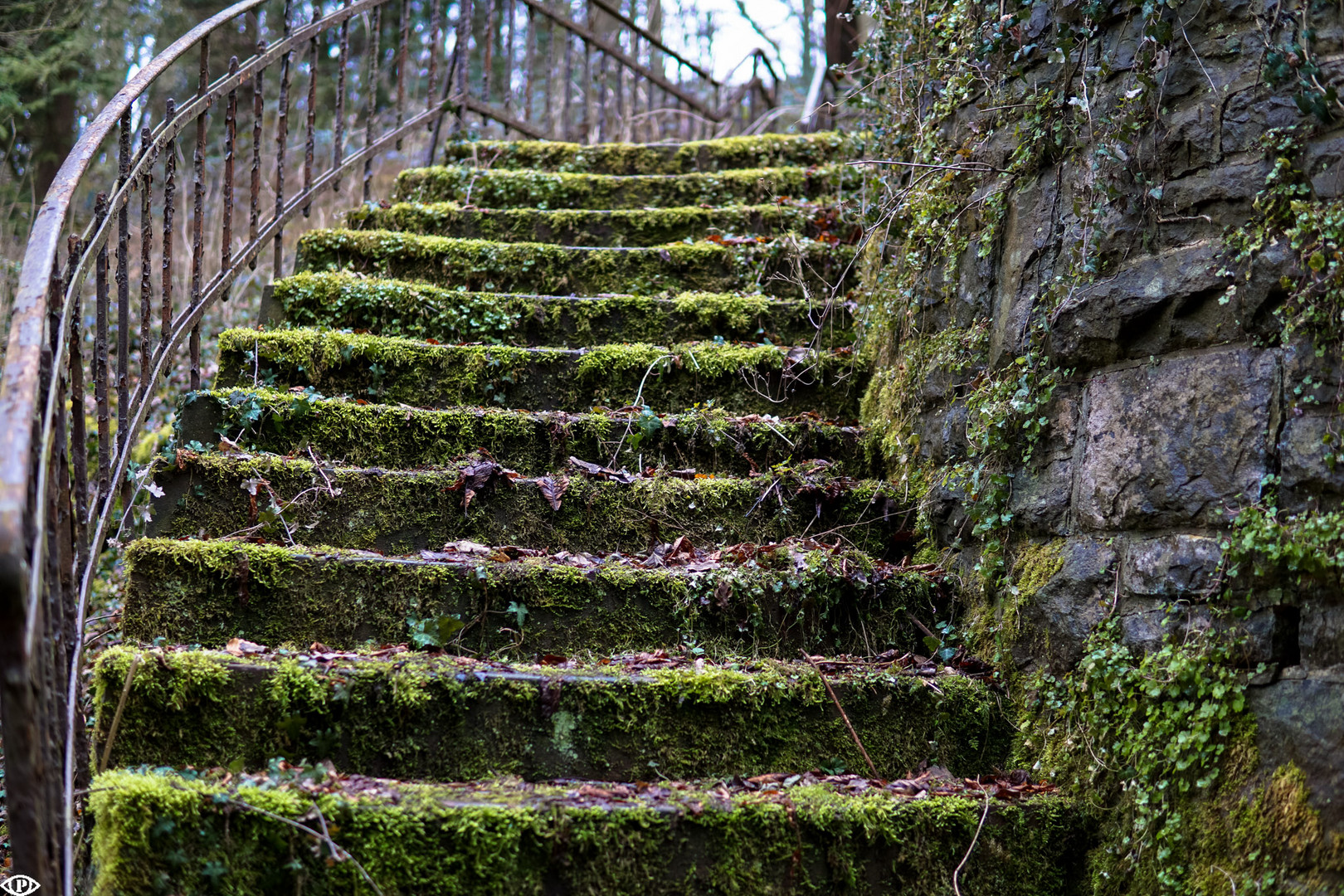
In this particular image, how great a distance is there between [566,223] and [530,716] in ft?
9.61

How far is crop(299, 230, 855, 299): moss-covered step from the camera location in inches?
160

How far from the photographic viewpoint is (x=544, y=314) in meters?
3.81

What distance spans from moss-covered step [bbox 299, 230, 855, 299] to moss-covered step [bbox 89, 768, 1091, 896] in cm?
247

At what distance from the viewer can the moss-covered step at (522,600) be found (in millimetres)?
2393

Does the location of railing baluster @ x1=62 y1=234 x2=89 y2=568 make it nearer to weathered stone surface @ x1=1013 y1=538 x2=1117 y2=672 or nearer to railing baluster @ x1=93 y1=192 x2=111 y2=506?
railing baluster @ x1=93 y1=192 x2=111 y2=506

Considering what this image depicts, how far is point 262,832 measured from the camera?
1815 millimetres

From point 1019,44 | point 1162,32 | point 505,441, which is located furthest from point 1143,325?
point 505,441

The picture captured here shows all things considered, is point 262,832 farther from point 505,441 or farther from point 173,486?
point 505,441

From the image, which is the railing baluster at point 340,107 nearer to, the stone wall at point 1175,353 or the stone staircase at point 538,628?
the stone staircase at point 538,628

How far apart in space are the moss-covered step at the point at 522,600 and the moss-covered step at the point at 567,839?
1.66 ft

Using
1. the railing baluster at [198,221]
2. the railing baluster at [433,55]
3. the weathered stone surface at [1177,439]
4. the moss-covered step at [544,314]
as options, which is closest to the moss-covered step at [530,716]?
the weathered stone surface at [1177,439]

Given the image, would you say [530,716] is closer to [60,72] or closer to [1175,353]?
[1175,353]

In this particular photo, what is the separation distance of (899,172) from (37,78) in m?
8.15

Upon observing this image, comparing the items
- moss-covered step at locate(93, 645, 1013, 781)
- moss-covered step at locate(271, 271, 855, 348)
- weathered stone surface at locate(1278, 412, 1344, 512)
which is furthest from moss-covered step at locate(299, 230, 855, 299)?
weathered stone surface at locate(1278, 412, 1344, 512)
